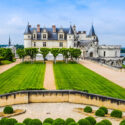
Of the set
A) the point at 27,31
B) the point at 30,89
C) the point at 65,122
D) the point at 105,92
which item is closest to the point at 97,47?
the point at 27,31

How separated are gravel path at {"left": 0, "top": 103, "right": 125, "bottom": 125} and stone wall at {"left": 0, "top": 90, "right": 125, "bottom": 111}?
0.58m

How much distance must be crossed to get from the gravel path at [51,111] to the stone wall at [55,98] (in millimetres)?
577

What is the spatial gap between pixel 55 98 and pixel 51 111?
2474 millimetres

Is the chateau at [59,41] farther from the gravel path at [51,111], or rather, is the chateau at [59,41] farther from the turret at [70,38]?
the gravel path at [51,111]

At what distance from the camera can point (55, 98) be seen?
19078 mm

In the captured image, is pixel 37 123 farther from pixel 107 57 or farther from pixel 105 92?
pixel 107 57

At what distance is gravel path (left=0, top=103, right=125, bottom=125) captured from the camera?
50.6 feet

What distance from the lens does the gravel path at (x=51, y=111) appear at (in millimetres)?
15438

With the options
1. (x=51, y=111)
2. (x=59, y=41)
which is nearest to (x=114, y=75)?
(x=51, y=111)

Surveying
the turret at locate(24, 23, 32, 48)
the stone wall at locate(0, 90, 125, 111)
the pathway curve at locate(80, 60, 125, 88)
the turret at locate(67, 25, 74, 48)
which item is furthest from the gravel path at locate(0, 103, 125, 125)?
the turret at locate(24, 23, 32, 48)

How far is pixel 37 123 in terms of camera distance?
491 inches

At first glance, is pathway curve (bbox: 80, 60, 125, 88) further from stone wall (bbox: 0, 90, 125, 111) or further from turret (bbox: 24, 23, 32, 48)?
turret (bbox: 24, 23, 32, 48)

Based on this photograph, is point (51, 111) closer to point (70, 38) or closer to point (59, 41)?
point (70, 38)

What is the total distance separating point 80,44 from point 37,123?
65.7 meters
